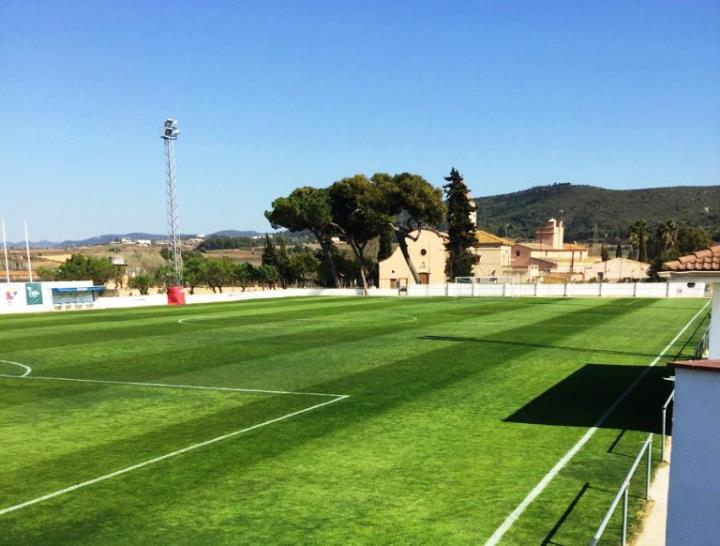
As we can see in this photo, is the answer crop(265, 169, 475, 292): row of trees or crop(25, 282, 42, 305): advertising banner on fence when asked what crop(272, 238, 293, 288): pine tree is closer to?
crop(265, 169, 475, 292): row of trees

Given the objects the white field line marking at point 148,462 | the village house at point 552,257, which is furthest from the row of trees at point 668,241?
the white field line marking at point 148,462

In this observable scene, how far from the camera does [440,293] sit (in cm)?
6456

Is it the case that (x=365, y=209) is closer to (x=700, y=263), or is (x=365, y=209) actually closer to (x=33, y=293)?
(x=33, y=293)

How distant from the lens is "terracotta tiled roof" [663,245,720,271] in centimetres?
960

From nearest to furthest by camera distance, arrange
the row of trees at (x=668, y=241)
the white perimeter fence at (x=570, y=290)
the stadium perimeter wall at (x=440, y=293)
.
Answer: the stadium perimeter wall at (x=440, y=293)
the white perimeter fence at (x=570, y=290)
the row of trees at (x=668, y=241)

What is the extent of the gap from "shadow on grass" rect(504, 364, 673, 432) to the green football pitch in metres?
0.08

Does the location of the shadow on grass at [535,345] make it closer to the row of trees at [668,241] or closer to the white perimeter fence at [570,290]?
the white perimeter fence at [570,290]

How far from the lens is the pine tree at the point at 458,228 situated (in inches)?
2958

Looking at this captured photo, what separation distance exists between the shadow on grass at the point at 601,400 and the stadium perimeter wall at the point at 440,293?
3597 cm

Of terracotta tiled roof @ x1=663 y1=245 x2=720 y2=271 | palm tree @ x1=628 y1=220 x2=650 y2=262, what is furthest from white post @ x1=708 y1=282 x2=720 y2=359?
palm tree @ x1=628 y1=220 x2=650 y2=262

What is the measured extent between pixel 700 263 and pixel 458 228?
66.3m

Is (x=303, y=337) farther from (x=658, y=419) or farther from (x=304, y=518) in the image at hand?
(x=304, y=518)

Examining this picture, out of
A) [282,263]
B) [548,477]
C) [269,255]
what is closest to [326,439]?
[548,477]

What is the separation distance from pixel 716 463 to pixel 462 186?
73984mm
